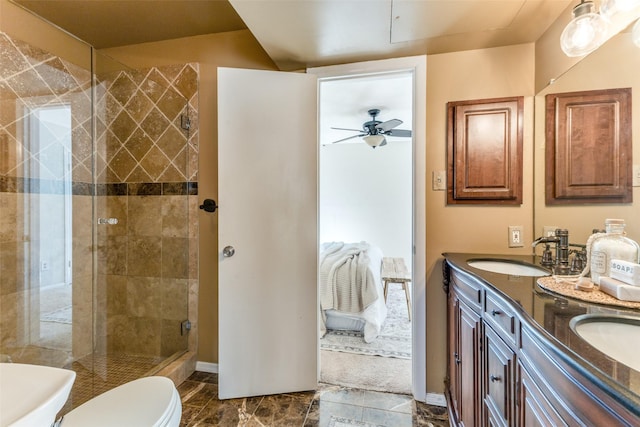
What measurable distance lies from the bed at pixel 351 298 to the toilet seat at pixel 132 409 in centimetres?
177

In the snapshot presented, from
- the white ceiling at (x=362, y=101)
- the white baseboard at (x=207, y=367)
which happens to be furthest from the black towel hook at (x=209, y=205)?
the white baseboard at (x=207, y=367)

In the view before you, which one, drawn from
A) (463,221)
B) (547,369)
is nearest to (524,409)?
(547,369)

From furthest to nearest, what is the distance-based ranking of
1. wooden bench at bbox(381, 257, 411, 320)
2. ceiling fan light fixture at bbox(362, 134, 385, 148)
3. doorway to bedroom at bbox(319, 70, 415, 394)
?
ceiling fan light fixture at bbox(362, 134, 385, 148)
wooden bench at bbox(381, 257, 411, 320)
doorway to bedroom at bbox(319, 70, 415, 394)

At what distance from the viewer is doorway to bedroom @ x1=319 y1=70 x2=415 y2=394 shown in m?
2.17

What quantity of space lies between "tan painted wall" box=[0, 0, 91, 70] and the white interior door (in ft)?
4.16

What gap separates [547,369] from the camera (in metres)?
0.63

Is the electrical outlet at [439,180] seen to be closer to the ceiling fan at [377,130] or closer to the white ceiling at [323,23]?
the white ceiling at [323,23]

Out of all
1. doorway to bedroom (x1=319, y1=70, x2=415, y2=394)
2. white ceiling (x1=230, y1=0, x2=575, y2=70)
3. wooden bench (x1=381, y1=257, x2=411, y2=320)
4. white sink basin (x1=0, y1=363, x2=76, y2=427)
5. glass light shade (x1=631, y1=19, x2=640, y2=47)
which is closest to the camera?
white sink basin (x1=0, y1=363, x2=76, y2=427)

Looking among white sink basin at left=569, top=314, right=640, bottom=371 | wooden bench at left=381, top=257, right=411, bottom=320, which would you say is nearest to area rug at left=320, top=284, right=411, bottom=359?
wooden bench at left=381, top=257, right=411, bottom=320

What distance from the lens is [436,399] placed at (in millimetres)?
1764

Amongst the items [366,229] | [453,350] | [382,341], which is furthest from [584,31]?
[366,229]

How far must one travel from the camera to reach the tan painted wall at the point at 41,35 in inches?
67.6

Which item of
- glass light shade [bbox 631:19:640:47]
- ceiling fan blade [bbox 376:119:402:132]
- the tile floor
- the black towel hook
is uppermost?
ceiling fan blade [bbox 376:119:402:132]

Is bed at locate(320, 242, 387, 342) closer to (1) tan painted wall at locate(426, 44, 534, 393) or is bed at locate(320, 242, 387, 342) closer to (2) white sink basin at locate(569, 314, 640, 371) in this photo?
(1) tan painted wall at locate(426, 44, 534, 393)
